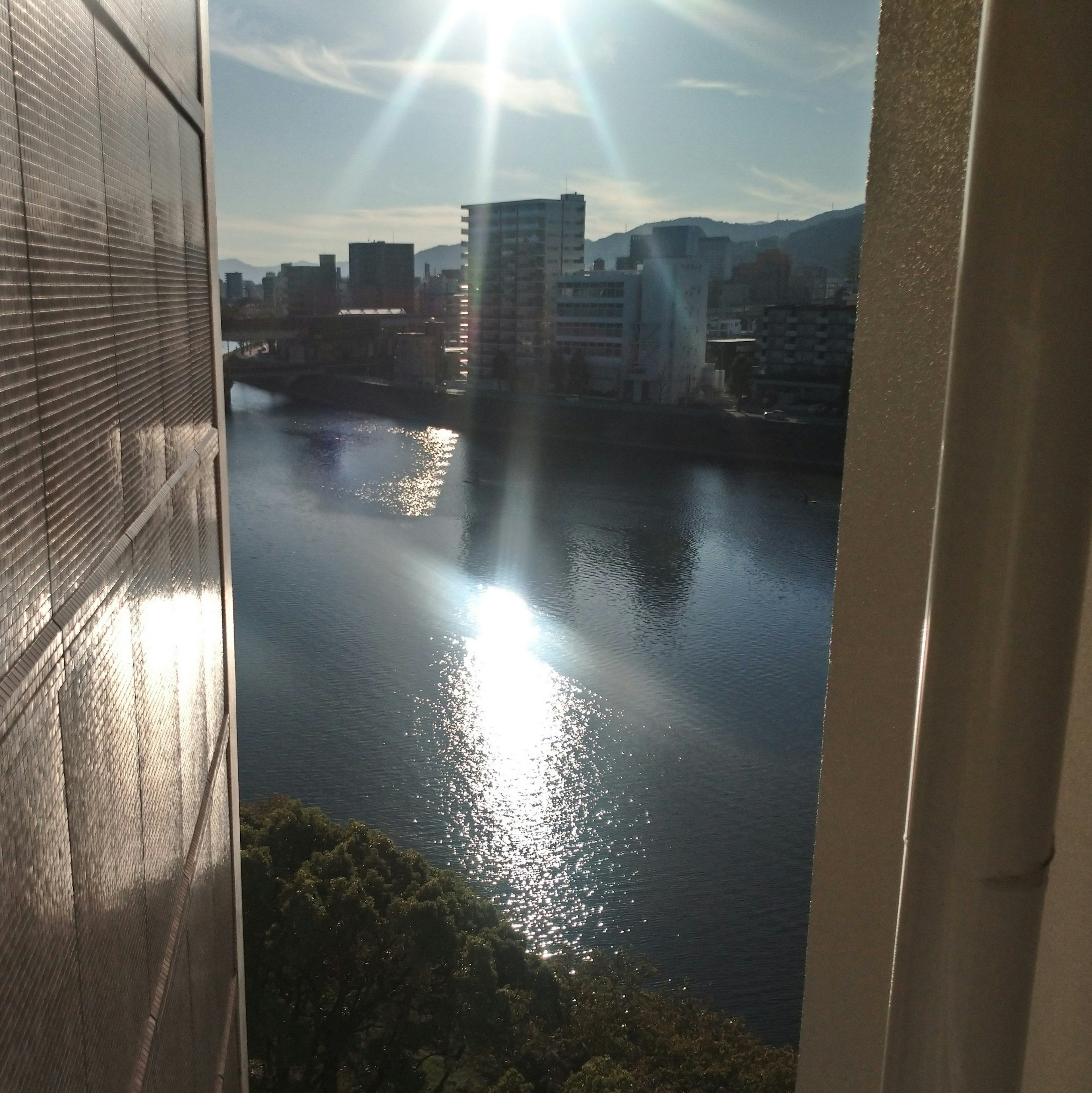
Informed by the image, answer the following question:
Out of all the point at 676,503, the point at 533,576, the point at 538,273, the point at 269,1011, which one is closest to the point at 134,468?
the point at 269,1011

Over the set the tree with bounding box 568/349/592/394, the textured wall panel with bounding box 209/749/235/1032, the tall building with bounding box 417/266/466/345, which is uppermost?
the tall building with bounding box 417/266/466/345

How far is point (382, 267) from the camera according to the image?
2527 centimetres

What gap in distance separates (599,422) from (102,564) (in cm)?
1430

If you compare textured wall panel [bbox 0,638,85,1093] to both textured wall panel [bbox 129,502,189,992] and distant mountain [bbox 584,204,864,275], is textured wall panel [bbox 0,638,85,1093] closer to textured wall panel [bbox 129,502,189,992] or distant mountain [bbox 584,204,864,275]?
textured wall panel [bbox 129,502,189,992]

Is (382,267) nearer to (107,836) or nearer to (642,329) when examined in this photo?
(642,329)

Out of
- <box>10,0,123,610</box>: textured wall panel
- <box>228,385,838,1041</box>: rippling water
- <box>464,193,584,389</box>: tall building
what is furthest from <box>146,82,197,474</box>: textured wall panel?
<box>464,193,584,389</box>: tall building

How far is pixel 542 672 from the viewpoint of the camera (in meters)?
8.00

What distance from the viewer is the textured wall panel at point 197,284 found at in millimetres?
800

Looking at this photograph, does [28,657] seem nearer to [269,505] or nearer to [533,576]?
[533,576]

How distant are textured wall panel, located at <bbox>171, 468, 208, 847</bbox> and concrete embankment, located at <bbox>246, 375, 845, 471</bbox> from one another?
12.1 m

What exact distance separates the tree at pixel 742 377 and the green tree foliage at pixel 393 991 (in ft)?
39.5

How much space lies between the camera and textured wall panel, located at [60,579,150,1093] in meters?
0.40

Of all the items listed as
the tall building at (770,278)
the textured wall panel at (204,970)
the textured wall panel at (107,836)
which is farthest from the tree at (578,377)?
the textured wall panel at (107,836)

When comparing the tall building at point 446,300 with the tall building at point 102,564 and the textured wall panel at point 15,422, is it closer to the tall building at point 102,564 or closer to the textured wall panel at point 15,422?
the tall building at point 102,564
